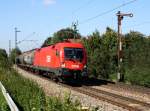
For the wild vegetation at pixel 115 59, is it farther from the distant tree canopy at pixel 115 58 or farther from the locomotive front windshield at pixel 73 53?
the locomotive front windshield at pixel 73 53

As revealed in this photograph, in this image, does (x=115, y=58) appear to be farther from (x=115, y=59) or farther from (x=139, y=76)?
(x=139, y=76)

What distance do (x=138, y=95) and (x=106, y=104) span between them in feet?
16.1

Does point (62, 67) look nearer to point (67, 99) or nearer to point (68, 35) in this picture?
point (67, 99)

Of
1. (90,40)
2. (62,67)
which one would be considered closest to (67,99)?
(62,67)

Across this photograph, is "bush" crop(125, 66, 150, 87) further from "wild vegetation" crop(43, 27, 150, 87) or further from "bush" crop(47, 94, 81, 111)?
"bush" crop(47, 94, 81, 111)

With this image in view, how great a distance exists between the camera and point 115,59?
4050cm

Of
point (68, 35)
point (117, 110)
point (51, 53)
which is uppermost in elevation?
point (68, 35)

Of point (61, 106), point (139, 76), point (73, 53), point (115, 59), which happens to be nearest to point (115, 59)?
point (115, 59)

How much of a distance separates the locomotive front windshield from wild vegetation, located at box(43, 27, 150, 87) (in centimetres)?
435

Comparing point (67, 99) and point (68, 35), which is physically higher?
point (68, 35)

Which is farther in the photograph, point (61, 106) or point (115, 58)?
point (115, 58)

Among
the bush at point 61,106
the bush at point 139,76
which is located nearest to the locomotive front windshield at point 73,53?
the bush at point 139,76

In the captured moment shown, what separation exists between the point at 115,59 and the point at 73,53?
9726 millimetres

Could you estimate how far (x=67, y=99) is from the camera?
1116 centimetres
